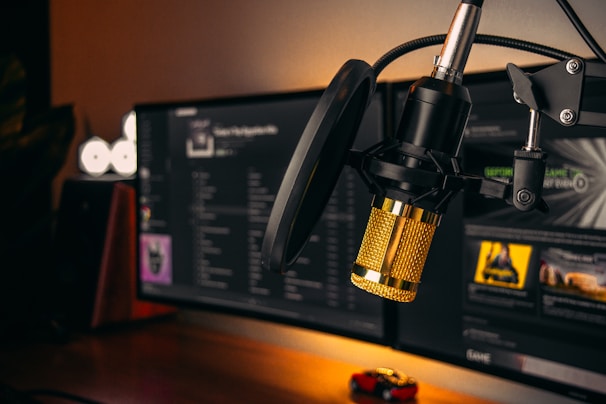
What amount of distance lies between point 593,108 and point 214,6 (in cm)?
82

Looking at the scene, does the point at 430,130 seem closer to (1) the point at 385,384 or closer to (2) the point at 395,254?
(2) the point at 395,254

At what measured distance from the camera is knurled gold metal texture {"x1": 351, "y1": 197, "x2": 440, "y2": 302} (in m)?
0.45

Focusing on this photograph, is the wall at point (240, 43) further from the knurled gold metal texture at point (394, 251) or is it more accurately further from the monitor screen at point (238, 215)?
the knurled gold metal texture at point (394, 251)

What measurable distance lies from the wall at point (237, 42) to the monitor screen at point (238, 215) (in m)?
0.14

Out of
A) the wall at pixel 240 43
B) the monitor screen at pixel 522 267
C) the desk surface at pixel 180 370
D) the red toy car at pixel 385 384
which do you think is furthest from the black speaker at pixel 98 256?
the monitor screen at pixel 522 267

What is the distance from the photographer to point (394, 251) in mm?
448

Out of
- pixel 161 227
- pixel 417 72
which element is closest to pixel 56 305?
pixel 161 227

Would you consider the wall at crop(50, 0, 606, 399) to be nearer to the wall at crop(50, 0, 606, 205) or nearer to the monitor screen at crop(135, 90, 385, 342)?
the wall at crop(50, 0, 606, 205)

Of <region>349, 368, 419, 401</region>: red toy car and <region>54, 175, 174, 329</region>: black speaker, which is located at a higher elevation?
<region>54, 175, 174, 329</region>: black speaker

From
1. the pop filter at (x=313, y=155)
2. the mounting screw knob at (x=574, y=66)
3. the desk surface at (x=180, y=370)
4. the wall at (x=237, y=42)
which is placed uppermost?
the wall at (x=237, y=42)

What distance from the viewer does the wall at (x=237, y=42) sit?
36.2 inches

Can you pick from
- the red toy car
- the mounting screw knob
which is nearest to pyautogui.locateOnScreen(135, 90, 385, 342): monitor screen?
the red toy car

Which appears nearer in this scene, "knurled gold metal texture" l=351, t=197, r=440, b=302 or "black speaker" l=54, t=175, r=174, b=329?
"knurled gold metal texture" l=351, t=197, r=440, b=302

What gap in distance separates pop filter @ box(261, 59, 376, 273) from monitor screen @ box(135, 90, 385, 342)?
48cm
